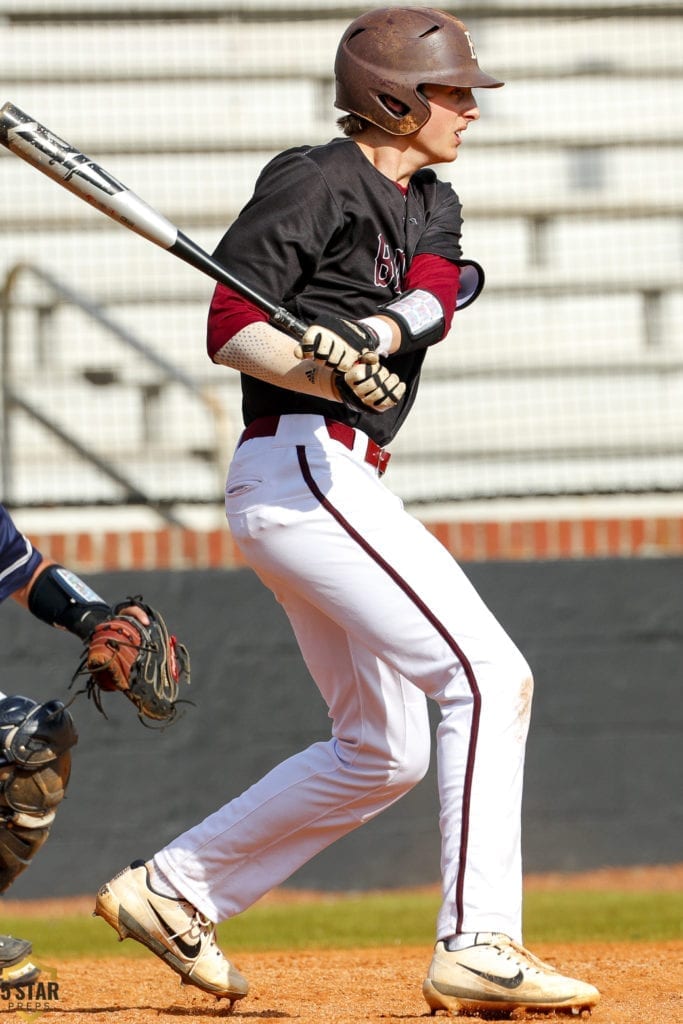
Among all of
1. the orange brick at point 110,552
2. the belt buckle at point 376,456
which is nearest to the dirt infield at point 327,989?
the belt buckle at point 376,456

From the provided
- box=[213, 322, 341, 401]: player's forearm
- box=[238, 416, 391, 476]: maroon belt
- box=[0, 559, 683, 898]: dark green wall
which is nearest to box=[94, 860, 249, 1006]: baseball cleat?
box=[238, 416, 391, 476]: maroon belt

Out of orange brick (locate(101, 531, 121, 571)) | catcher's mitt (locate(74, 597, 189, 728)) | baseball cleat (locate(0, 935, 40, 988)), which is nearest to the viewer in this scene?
catcher's mitt (locate(74, 597, 189, 728))

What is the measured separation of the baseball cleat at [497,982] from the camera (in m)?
3.14

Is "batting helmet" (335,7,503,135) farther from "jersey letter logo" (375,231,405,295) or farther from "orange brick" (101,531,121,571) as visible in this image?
"orange brick" (101,531,121,571)

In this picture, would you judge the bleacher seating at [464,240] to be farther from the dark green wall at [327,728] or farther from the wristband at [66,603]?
the wristband at [66,603]

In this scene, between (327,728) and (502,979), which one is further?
(327,728)

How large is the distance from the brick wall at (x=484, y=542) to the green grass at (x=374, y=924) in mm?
1471

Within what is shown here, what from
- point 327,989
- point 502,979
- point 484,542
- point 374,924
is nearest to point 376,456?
point 502,979

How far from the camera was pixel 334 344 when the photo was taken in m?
3.11

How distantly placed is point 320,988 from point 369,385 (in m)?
1.73

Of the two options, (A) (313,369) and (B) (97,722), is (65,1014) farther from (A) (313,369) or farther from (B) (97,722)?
(B) (97,722)

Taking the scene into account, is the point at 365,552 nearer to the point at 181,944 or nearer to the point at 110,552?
the point at 181,944

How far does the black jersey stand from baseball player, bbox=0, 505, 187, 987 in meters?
0.56

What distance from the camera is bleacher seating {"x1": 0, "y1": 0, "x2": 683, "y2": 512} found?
8125mm
